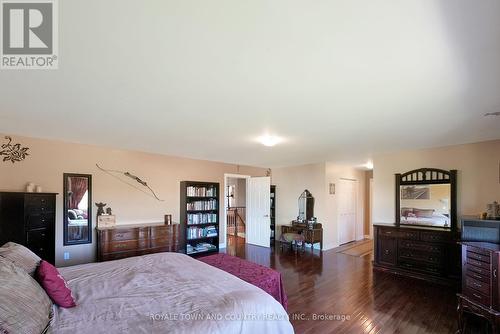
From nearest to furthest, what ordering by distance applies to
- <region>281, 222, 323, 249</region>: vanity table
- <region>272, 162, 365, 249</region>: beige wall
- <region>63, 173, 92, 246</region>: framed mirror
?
<region>63, 173, 92, 246</region>: framed mirror < <region>281, 222, 323, 249</region>: vanity table < <region>272, 162, 365, 249</region>: beige wall

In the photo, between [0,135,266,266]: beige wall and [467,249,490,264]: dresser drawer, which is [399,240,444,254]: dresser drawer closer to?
[467,249,490,264]: dresser drawer

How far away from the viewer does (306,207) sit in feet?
22.5

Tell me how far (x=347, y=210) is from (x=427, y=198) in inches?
112

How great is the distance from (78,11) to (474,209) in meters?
5.60

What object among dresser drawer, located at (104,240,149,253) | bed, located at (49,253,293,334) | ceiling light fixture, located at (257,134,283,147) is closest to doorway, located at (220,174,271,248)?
dresser drawer, located at (104,240,149,253)

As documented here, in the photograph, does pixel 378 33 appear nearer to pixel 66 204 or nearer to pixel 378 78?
pixel 378 78

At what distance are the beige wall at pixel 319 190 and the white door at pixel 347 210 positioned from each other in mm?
218

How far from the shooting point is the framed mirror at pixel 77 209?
4.38 metres

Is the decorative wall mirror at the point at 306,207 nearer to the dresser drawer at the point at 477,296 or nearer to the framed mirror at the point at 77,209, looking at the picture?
the dresser drawer at the point at 477,296

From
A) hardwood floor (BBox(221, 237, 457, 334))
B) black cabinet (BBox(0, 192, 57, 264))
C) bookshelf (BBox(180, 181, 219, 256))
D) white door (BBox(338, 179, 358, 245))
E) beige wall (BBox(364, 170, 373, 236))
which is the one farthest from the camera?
beige wall (BBox(364, 170, 373, 236))

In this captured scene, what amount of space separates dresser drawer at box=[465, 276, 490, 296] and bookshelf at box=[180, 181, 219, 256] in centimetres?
470

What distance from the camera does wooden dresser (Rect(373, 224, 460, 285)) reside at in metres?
4.04

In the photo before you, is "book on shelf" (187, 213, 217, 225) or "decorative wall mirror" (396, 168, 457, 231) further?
"book on shelf" (187, 213, 217, 225)

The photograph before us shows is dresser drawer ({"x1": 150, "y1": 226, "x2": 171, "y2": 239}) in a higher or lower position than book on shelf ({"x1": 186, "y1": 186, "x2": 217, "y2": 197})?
lower
